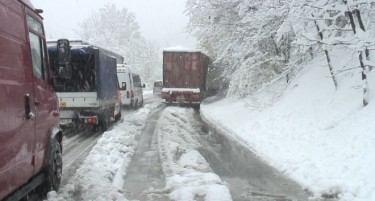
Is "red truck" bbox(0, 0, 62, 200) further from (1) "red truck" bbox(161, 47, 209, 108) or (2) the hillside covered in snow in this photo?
(1) "red truck" bbox(161, 47, 209, 108)

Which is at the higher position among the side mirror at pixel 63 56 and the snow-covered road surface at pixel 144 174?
the side mirror at pixel 63 56

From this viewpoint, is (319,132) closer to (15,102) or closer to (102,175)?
(102,175)

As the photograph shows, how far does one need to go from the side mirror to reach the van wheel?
1.08 meters

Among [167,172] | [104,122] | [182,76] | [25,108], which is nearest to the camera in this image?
[25,108]

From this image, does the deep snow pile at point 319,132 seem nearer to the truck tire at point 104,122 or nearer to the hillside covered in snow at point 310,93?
the hillside covered in snow at point 310,93

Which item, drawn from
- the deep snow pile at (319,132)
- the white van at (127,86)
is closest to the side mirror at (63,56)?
the deep snow pile at (319,132)

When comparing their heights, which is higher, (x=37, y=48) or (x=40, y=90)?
(x=37, y=48)

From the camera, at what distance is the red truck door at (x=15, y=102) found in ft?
16.4

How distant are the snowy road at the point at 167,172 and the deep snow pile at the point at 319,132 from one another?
52cm

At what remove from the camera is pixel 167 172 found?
360 inches

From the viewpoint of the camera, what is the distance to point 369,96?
1167cm

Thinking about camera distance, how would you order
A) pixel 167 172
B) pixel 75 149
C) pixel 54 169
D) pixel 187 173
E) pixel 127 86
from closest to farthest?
pixel 54 169 → pixel 187 173 → pixel 167 172 → pixel 75 149 → pixel 127 86

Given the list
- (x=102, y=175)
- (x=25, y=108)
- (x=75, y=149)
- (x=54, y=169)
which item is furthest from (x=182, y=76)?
(x=25, y=108)

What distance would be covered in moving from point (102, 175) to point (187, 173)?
1.53 meters
